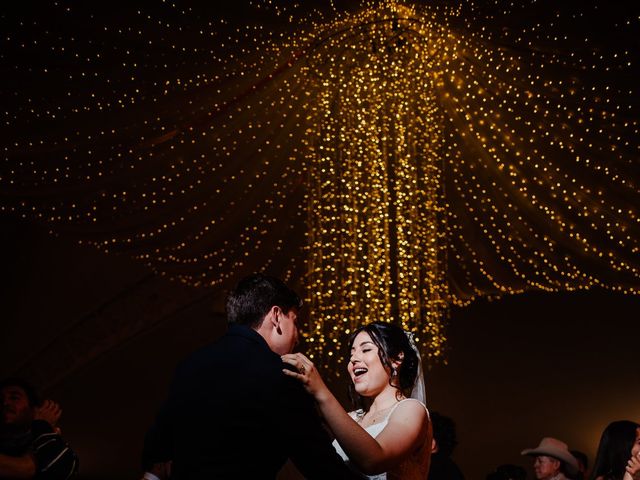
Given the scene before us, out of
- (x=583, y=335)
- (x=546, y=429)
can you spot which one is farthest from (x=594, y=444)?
(x=583, y=335)

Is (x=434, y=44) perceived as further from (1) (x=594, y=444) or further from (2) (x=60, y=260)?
(1) (x=594, y=444)

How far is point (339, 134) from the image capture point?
6.17 metres

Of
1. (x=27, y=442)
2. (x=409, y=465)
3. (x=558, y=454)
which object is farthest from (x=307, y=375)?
(x=558, y=454)

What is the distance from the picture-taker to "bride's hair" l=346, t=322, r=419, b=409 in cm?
274

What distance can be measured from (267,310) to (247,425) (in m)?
0.37

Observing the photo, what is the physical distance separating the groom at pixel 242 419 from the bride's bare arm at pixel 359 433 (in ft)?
0.12

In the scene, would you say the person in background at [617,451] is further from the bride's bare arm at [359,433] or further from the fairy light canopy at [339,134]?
the fairy light canopy at [339,134]

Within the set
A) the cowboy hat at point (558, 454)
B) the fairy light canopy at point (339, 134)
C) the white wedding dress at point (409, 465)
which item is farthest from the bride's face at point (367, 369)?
the cowboy hat at point (558, 454)

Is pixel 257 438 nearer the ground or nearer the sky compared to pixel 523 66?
nearer the ground

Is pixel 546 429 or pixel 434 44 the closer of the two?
pixel 434 44

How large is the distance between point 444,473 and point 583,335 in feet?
20.2

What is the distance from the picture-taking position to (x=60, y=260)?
8.82 metres

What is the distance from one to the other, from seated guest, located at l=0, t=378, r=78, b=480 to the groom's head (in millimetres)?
1305

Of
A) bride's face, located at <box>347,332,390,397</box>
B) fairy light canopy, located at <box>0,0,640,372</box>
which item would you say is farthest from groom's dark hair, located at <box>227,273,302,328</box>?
fairy light canopy, located at <box>0,0,640,372</box>
